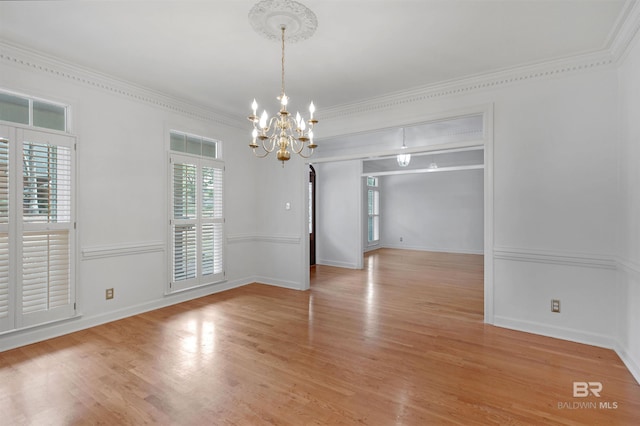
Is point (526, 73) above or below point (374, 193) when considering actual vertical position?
above

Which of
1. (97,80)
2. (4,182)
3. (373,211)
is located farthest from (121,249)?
(373,211)

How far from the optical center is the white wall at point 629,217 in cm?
252

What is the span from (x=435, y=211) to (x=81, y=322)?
8990mm

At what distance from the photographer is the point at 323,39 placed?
2820 mm

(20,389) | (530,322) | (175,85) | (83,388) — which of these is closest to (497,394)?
(530,322)

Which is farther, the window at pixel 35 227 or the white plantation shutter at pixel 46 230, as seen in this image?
the white plantation shutter at pixel 46 230

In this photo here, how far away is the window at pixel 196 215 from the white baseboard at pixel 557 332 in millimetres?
3950

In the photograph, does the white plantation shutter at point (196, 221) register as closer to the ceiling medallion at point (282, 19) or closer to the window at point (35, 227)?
the window at point (35, 227)

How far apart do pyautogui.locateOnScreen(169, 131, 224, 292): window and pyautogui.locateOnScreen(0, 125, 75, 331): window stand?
1.17 metres

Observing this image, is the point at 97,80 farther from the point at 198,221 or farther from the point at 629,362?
the point at 629,362

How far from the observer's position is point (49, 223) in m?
3.17

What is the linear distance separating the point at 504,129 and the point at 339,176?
13.2 ft

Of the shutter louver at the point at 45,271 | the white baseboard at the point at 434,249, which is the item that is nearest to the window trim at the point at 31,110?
Result: the shutter louver at the point at 45,271

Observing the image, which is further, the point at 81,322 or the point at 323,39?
the point at 81,322
